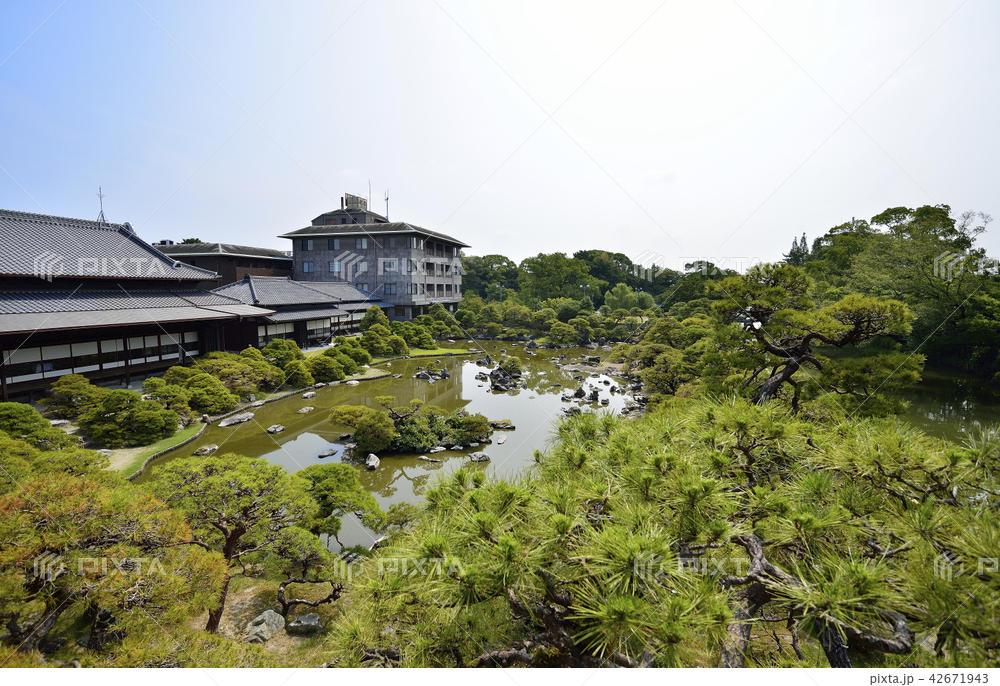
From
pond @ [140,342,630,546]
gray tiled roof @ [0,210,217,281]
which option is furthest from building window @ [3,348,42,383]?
pond @ [140,342,630,546]

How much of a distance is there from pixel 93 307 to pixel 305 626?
14347 millimetres

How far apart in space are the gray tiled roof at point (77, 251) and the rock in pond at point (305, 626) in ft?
47.5

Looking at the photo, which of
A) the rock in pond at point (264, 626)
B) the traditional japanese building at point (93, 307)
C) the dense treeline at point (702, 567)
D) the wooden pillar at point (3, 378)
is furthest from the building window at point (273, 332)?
the dense treeline at point (702, 567)

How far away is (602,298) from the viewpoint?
41.2 meters

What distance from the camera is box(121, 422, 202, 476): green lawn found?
29.2 ft

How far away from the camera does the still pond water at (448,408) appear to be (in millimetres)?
9375

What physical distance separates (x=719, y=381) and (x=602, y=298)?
1376 inches

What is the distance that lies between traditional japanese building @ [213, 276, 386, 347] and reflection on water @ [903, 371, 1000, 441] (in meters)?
22.9

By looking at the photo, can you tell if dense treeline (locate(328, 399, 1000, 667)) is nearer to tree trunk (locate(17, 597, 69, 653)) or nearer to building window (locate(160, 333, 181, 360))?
tree trunk (locate(17, 597, 69, 653))

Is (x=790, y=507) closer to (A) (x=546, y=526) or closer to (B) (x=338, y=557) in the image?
(A) (x=546, y=526)

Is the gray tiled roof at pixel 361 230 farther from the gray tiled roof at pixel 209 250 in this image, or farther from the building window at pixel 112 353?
the building window at pixel 112 353

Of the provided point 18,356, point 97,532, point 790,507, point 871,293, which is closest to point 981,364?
point 871,293

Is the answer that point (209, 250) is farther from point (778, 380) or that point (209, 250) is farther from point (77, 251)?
point (778, 380)

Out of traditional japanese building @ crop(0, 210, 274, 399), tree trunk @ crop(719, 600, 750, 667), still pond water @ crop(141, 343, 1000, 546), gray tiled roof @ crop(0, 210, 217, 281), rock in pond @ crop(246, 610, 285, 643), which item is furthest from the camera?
gray tiled roof @ crop(0, 210, 217, 281)
